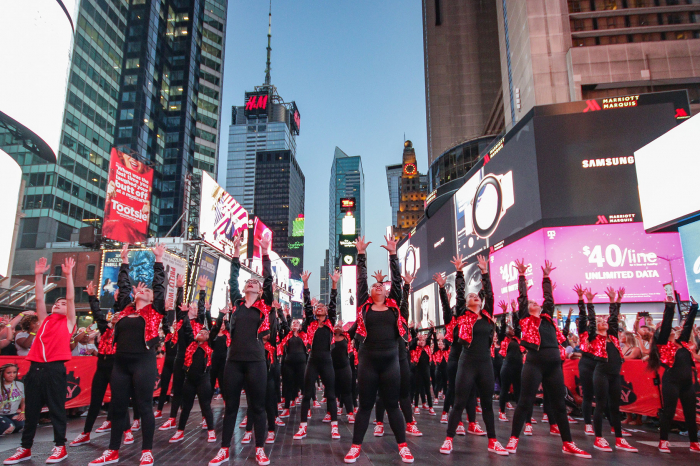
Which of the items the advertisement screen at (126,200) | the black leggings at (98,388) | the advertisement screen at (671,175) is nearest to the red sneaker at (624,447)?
the black leggings at (98,388)

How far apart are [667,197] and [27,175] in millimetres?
56164

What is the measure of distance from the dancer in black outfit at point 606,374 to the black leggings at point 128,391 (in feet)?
18.6

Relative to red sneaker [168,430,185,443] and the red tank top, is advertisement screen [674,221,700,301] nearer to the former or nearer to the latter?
red sneaker [168,430,185,443]

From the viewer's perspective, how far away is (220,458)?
4535 mm

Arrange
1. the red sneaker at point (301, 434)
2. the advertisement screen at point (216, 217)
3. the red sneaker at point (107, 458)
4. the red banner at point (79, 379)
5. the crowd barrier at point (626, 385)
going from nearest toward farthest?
the red sneaker at point (107, 458)
the red sneaker at point (301, 434)
the crowd barrier at point (626, 385)
the red banner at point (79, 379)
the advertisement screen at point (216, 217)

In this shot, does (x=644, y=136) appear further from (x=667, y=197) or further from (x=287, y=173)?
(x=287, y=173)

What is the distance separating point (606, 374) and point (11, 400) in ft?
31.4

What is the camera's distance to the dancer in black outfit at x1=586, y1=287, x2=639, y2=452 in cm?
576

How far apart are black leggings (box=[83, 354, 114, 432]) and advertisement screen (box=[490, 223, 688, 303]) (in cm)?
1954

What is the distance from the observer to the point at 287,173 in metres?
189

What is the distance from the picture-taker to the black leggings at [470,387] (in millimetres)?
5336

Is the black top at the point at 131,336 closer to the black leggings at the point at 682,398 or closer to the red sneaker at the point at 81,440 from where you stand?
the red sneaker at the point at 81,440

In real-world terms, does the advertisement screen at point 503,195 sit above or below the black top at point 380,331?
above

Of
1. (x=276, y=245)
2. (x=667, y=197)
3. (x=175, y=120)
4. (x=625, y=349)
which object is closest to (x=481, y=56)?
(x=175, y=120)
